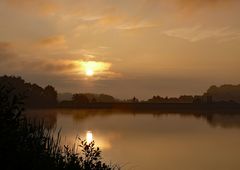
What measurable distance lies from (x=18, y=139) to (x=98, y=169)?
3.29 meters

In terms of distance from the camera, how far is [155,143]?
47.2 meters

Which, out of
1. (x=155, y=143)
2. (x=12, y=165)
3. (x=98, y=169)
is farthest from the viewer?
(x=155, y=143)

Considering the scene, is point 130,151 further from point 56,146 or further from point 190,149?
point 56,146

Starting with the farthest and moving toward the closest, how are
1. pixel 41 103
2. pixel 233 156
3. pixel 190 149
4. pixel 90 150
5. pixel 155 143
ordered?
pixel 41 103, pixel 155 143, pixel 190 149, pixel 233 156, pixel 90 150

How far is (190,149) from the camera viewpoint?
43.3 meters

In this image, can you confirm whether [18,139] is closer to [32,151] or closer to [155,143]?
[32,151]

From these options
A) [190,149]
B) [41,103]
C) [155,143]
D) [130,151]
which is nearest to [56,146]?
[130,151]

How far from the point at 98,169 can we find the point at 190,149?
3249 centimetres

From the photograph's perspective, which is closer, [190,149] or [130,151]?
[130,151]

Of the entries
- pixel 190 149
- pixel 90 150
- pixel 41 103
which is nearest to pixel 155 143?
pixel 190 149

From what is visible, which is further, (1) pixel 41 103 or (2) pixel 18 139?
(1) pixel 41 103

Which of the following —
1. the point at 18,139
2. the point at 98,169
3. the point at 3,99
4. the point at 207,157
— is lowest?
the point at 207,157

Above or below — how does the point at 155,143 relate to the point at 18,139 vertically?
below

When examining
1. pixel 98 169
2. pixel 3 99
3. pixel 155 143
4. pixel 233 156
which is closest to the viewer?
pixel 3 99
